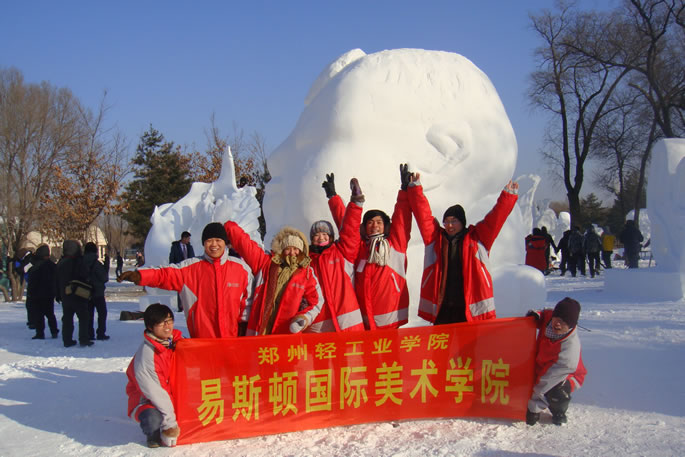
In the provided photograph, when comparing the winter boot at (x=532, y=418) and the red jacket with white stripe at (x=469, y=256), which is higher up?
the red jacket with white stripe at (x=469, y=256)

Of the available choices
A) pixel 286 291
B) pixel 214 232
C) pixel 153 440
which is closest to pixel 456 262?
pixel 286 291

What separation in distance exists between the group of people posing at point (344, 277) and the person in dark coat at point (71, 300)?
11.3 feet

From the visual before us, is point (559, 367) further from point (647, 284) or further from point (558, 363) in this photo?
point (647, 284)

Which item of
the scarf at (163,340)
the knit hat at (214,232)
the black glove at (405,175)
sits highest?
the black glove at (405,175)

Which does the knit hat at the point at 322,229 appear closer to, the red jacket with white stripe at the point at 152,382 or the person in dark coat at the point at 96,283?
the red jacket with white stripe at the point at 152,382

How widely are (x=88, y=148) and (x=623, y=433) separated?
1836 centimetres

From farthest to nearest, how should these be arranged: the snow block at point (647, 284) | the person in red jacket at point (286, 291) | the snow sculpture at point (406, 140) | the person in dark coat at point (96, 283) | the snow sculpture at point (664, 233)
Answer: the snow sculpture at point (664, 233)
the snow block at point (647, 284)
the person in dark coat at point (96, 283)
the snow sculpture at point (406, 140)
the person in red jacket at point (286, 291)

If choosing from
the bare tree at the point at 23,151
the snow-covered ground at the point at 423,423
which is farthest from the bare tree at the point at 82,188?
the snow-covered ground at the point at 423,423

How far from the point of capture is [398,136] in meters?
4.95

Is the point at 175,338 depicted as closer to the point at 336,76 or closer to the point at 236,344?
the point at 236,344

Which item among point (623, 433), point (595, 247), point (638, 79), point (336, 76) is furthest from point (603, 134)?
point (623, 433)

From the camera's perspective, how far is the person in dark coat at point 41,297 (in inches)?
283

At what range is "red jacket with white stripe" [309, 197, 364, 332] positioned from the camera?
3635 mm

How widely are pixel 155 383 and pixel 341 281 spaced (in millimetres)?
1279
